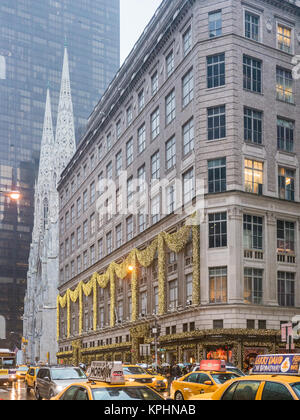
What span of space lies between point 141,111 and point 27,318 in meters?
131

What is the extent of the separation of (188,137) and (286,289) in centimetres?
1578

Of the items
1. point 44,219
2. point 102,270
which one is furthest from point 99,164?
point 44,219

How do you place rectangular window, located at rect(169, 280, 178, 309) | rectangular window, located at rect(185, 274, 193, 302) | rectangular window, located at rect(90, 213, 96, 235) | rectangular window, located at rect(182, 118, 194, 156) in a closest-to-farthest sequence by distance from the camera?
rectangular window, located at rect(185, 274, 193, 302) < rectangular window, located at rect(182, 118, 194, 156) < rectangular window, located at rect(169, 280, 178, 309) < rectangular window, located at rect(90, 213, 96, 235)

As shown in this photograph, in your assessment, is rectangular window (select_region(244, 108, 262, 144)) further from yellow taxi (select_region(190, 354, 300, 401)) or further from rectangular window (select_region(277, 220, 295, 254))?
yellow taxi (select_region(190, 354, 300, 401))

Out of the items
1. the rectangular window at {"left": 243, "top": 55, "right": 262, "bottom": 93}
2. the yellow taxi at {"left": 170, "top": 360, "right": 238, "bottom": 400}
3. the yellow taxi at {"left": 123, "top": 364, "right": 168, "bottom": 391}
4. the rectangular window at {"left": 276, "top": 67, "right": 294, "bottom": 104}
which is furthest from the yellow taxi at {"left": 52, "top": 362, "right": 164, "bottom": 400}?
the rectangular window at {"left": 276, "top": 67, "right": 294, "bottom": 104}

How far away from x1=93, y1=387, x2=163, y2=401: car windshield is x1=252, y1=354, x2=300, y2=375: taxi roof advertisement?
2.60 m

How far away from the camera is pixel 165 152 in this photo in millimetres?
60969

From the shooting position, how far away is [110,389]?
1220 cm

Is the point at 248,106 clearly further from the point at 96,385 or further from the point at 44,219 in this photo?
the point at 44,219

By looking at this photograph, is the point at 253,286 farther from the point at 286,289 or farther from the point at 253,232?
the point at 253,232

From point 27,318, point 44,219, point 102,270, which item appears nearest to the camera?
point 102,270

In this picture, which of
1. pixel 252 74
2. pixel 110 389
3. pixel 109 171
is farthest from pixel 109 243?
pixel 110 389

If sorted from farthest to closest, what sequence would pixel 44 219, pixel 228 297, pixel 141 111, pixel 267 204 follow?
pixel 44 219 → pixel 141 111 → pixel 267 204 → pixel 228 297

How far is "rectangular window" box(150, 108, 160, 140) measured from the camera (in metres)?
64.2
